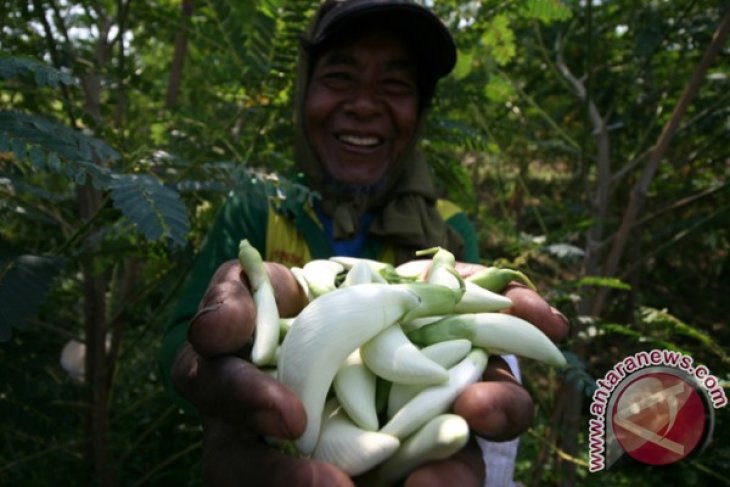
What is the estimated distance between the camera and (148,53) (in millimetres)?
2340

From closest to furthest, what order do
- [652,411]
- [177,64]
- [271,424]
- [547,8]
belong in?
[271,424] → [652,411] → [547,8] → [177,64]

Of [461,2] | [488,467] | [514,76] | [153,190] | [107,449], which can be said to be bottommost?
[107,449]

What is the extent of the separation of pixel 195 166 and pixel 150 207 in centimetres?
24

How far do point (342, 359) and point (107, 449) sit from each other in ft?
3.11

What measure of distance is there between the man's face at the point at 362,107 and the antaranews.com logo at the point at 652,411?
57 cm

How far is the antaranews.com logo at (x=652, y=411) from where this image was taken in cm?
87

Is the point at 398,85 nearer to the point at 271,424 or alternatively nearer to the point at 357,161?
the point at 357,161

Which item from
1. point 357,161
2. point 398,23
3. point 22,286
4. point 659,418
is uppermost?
point 398,23

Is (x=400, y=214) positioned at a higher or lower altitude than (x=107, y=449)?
higher

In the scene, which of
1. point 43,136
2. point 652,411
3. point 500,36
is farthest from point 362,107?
point 652,411

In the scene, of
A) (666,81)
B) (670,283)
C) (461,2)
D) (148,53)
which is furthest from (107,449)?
(670,283)

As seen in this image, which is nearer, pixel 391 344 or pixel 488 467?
pixel 391 344

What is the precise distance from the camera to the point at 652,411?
2.87ft

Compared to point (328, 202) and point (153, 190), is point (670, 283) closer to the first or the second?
point (328, 202)
